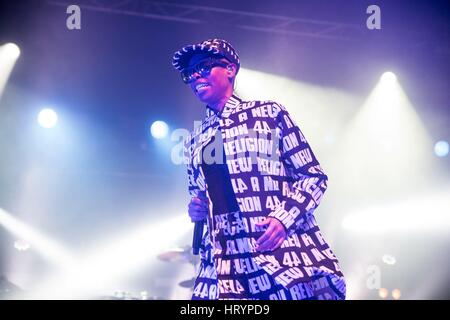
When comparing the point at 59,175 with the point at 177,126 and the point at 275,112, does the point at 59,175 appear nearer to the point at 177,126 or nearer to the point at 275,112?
the point at 177,126

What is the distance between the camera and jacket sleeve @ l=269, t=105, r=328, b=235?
7.75 ft

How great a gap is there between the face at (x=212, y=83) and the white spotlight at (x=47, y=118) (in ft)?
26.2

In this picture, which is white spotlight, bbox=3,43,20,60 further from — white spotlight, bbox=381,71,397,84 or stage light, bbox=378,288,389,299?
stage light, bbox=378,288,389,299

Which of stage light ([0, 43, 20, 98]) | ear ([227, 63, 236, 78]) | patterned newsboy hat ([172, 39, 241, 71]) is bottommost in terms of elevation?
ear ([227, 63, 236, 78])

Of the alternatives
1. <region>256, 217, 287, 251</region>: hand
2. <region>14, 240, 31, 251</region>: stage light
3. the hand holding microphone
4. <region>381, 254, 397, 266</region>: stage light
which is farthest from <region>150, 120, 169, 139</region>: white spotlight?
<region>256, 217, 287, 251</region>: hand

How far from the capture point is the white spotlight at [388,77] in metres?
10.3

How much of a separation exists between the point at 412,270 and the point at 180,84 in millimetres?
6560

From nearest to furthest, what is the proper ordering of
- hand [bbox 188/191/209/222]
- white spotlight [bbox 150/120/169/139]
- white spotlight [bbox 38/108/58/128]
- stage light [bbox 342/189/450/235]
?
hand [bbox 188/191/209/222]
white spotlight [bbox 38/108/58/128]
white spotlight [bbox 150/120/169/139]
stage light [bbox 342/189/450/235]

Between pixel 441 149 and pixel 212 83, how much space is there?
378 inches

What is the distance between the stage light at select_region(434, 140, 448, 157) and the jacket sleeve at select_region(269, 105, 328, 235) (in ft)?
31.1

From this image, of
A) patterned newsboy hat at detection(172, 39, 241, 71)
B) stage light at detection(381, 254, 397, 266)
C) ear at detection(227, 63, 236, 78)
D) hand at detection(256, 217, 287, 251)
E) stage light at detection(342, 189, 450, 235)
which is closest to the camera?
hand at detection(256, 217, 287, 251)

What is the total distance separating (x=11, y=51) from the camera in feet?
31.3

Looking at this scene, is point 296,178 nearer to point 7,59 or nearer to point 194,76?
point 194,76

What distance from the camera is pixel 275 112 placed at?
8.85ft
